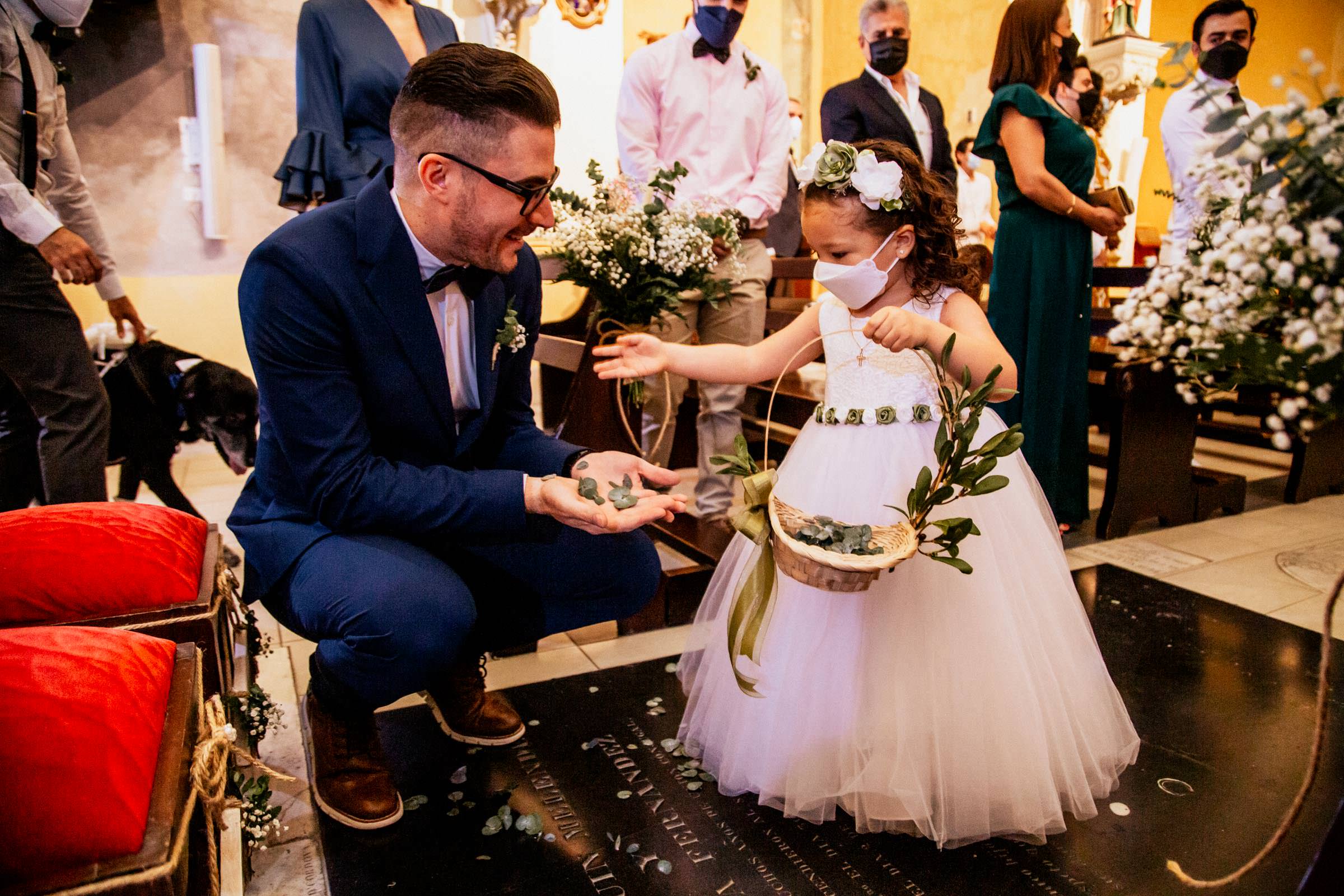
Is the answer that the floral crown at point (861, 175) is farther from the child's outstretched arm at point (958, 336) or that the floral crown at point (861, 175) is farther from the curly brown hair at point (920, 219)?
the child's outstretched arm at point (958, 336)

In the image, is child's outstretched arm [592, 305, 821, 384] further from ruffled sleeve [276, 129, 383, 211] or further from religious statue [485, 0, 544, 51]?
religious statue [485, 0, 544, 51]

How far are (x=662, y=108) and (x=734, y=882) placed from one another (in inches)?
120

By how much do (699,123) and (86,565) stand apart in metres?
2.83

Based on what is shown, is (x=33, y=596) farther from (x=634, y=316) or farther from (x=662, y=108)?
(x=662, y=108)

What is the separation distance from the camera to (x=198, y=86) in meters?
5.48

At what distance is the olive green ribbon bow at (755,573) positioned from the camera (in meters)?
1.79

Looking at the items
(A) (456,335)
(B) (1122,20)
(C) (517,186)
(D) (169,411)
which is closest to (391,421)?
(A) (456,335)

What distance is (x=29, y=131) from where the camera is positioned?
267cm

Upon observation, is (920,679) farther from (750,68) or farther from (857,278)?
(750,68)

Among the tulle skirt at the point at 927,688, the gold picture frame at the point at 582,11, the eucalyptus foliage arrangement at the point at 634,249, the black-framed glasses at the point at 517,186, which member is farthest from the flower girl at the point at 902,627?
the gold picture frame at the point at 582,11

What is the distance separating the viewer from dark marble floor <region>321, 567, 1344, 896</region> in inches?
70.1

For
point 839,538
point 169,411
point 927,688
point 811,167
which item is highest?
point 811,167

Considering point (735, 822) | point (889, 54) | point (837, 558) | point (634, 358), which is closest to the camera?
point (837, 558)

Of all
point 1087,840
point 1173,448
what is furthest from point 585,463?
point 1173,448
